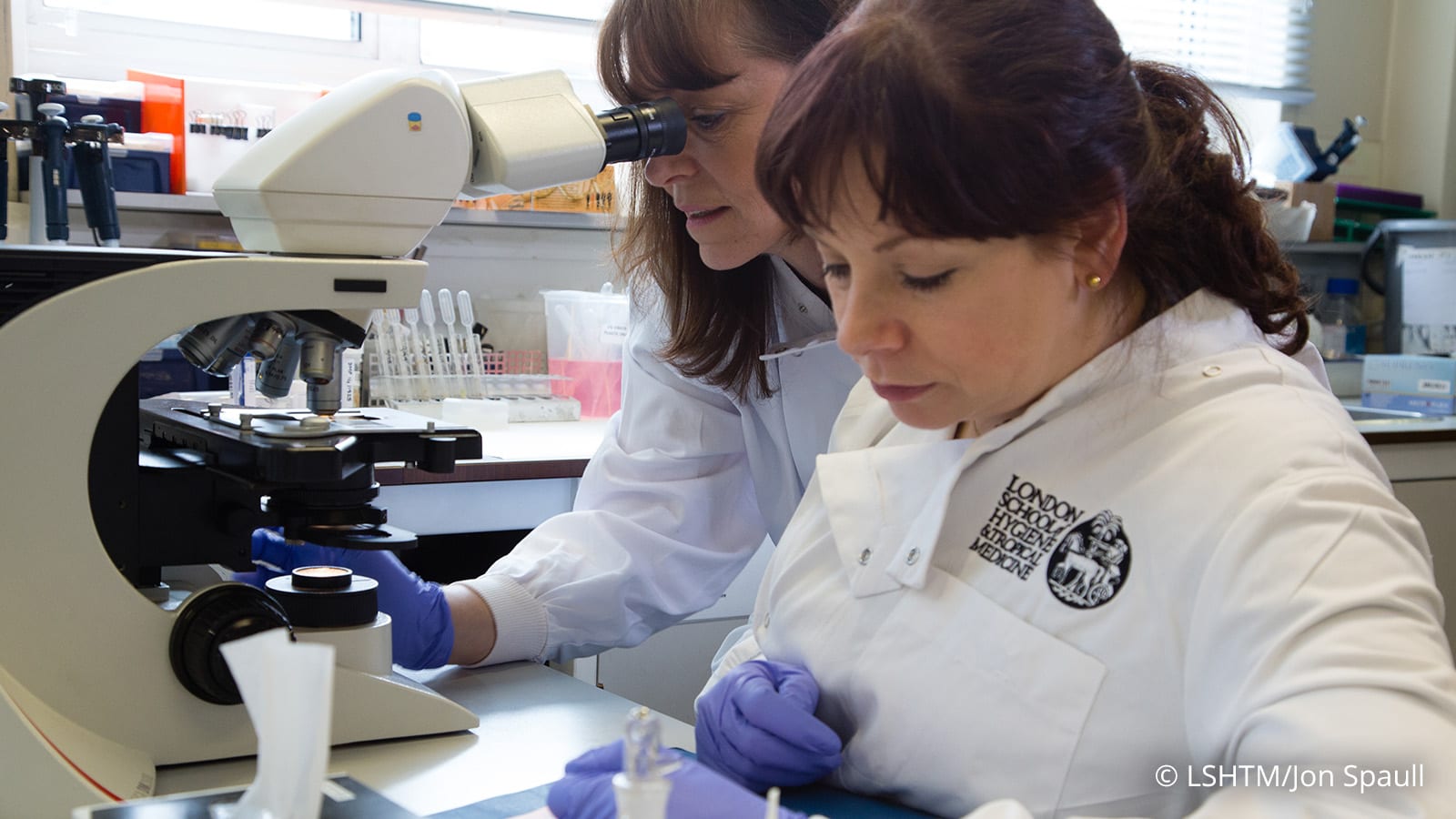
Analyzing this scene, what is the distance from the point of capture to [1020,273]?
96 cm

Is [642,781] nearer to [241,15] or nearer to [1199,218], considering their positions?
[1199,218]

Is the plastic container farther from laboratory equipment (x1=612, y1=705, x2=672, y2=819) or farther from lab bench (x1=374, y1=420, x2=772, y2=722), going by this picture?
laboratory equipment (x1=612, y1=705, x2=672, y2=819)

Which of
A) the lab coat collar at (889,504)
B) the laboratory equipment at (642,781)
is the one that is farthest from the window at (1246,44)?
the laboratory equipment at (642,781)

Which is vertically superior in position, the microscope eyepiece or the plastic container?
the microscope eyepiece

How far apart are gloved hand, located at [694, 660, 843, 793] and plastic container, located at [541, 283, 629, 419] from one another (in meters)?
1.83

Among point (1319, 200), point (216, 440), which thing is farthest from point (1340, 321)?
point (216, 440)

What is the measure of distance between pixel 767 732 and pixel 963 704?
0.55ft

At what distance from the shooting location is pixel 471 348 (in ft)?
9.27

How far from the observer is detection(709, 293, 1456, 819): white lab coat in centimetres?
76

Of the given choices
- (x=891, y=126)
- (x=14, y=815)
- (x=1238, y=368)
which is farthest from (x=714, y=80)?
(x=14, y=815)

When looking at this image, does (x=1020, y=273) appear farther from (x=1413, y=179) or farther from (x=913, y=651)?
(x=1413, y=179)

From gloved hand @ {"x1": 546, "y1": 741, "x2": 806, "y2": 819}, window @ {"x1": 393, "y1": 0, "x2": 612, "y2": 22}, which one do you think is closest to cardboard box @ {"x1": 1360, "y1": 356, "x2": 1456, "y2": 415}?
window @ {"x1": 393, "y1": 0, "x2": 612, "y2": 22}

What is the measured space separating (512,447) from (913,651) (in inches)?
55.8
